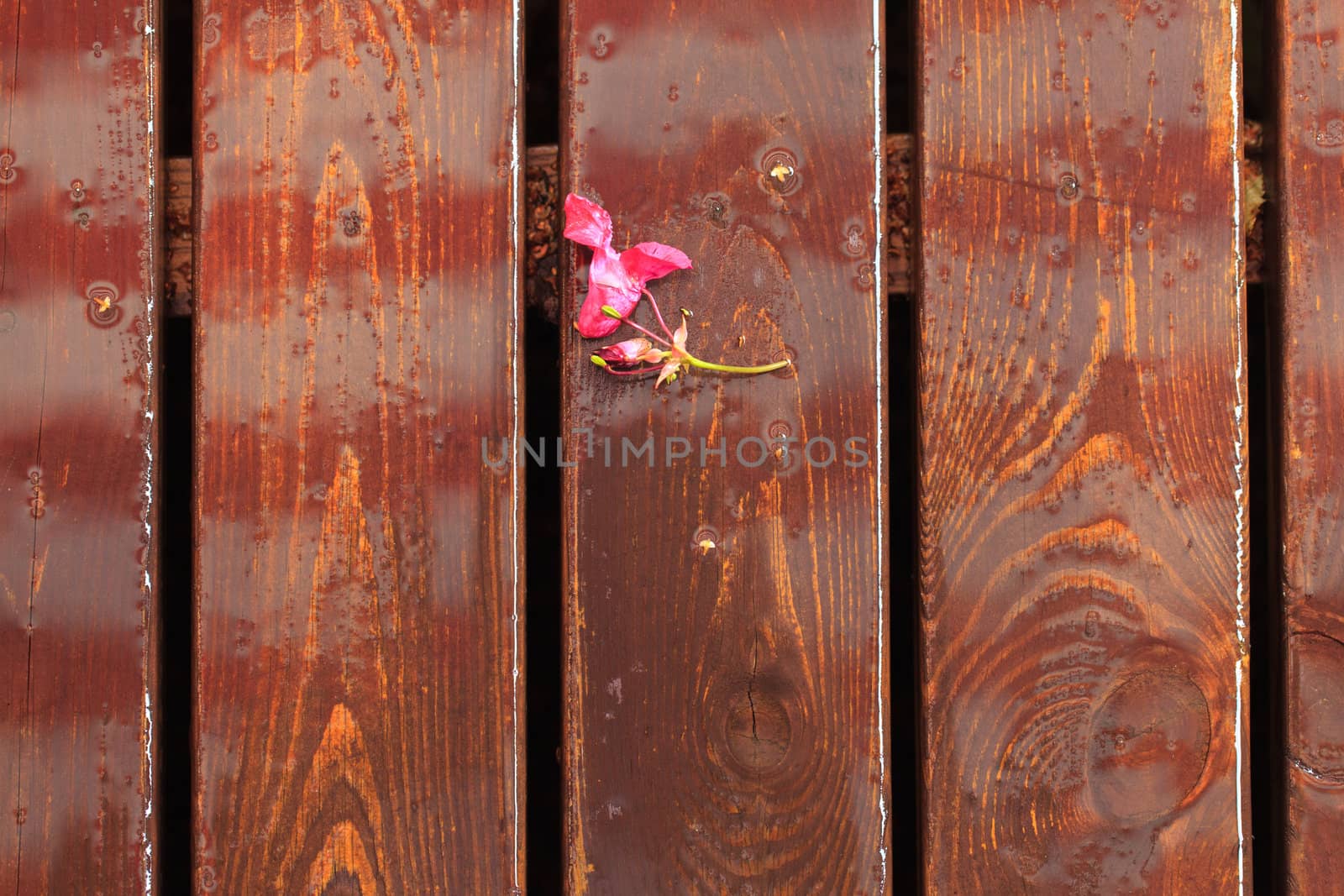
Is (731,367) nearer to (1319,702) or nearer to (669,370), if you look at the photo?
(669,370)

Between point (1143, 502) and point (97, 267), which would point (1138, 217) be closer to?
point (1143, 502)

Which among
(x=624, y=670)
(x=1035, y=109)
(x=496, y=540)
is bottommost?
(x=624, y=670)

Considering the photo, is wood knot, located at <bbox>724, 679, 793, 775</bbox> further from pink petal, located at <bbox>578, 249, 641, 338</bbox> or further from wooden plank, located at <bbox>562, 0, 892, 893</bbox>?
pink petal, located at <bbox>578, 249, 641, 338</bbox>

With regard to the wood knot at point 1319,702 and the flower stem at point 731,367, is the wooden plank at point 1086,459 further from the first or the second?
the flower stem at point 731,367

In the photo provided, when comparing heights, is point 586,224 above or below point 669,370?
above

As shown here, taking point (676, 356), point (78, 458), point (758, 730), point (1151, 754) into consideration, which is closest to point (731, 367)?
point (676, 356)

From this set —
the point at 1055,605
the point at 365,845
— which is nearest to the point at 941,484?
the point at 1055,605
